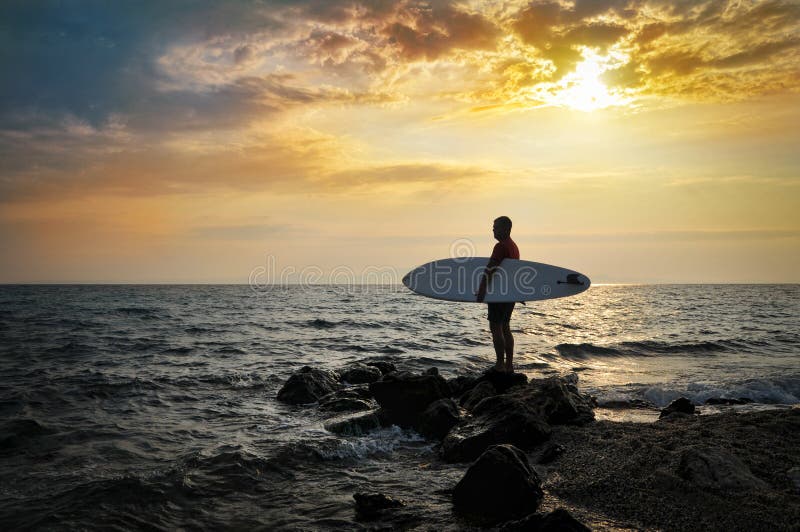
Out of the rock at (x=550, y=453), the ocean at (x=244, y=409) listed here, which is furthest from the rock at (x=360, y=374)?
the rock at (x=550, y=453)

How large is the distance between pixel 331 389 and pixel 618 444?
287 inches

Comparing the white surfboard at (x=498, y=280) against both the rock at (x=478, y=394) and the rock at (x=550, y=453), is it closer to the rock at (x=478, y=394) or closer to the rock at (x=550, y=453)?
the rock at (x=478, y=394)

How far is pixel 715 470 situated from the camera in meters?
4.77

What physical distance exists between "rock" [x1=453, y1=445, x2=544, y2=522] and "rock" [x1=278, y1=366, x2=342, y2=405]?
257 inches

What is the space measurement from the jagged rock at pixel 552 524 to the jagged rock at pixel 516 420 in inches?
104

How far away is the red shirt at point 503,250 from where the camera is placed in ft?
32.9

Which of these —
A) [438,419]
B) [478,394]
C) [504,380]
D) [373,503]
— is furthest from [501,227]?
[373,503]

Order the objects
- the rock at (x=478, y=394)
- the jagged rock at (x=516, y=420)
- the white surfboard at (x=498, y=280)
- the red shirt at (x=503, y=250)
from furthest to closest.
A: the white surfboard at (x=498, y=280) → the red shirt at (x=503, y=250) → the rock at (x=478, y=394) → the jagged rock at (x=516, y=420)

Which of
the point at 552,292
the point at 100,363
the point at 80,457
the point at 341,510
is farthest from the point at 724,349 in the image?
the point at 100,363

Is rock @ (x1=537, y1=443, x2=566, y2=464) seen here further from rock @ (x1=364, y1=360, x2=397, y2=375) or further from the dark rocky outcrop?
rock @ (x1=364, y1=360, x2=397, y2=375)

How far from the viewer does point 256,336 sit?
23172mm

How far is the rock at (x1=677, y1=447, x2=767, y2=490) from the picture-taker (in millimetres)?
4586

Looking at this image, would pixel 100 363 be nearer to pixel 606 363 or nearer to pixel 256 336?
pixel 256 336

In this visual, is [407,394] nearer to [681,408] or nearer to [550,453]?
[550,453]
